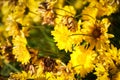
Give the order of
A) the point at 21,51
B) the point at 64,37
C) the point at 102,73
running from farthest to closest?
1. the point at 21,51
2. the point at 64,37
3. the point at 102,73

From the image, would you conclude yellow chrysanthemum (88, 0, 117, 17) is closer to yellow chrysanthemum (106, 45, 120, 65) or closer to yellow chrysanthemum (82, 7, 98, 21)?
yellow chrysanthemum (82, 7, 98, 21)

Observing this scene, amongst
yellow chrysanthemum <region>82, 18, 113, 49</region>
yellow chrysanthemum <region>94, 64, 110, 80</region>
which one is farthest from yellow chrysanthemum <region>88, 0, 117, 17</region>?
yellow chrysanthemum <region>94, 64, 110, 80</region>

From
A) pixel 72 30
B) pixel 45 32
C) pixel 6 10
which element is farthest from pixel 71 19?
pixel 6 10

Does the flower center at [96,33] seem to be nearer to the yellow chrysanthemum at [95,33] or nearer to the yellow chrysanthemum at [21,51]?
the yellow chrysanthemum at [95,33]

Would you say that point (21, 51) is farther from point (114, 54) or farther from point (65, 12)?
point (114, 54)

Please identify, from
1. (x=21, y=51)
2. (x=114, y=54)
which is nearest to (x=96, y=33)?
(x=114, y=54)

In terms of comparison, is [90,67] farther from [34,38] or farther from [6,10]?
[6,10]
